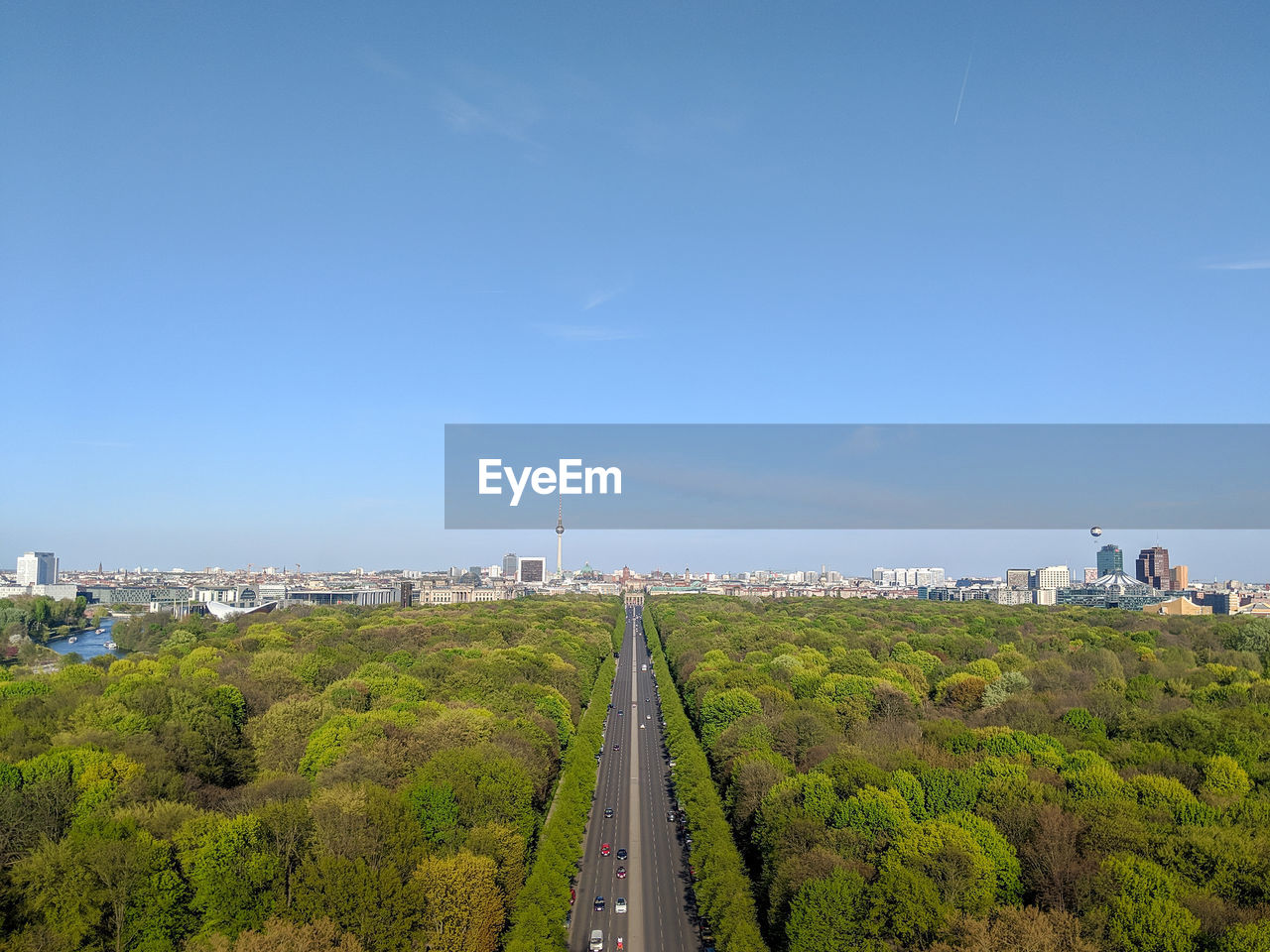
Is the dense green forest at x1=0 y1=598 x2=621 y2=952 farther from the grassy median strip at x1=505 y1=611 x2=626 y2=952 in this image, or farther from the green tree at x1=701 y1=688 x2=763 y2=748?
the green tree at x1=701 y1=688 x2=763 y2=748

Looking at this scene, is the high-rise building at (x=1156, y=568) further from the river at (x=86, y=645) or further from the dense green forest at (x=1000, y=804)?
the river at (x=86, y=645)

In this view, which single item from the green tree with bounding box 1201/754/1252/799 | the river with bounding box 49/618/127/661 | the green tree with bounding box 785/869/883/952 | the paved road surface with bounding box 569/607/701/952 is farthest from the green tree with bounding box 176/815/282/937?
the river with bounding box 49/618/127/661

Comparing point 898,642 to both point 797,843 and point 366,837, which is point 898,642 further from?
point 366,837

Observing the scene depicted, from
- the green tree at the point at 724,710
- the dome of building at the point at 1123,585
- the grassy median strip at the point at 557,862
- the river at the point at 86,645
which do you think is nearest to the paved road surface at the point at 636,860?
the grassy median strip at the point at 557,862

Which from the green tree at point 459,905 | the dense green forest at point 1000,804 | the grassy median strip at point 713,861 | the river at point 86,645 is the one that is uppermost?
the dense green forest at point 1000,804

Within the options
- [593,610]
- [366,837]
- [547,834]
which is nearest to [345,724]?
[547,834]

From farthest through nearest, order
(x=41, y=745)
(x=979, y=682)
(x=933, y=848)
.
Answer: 1. (x=979, y=682)
2. (x=41, y=745)
3. (x=933, y=848)
